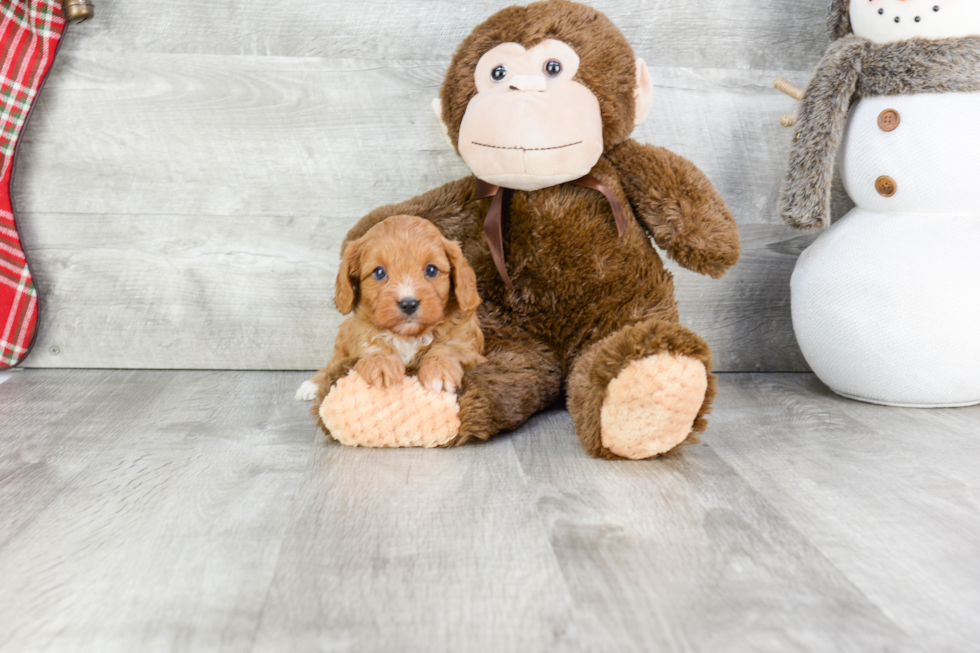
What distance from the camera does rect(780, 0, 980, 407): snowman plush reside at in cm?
115

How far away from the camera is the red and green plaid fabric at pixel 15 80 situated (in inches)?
51.6

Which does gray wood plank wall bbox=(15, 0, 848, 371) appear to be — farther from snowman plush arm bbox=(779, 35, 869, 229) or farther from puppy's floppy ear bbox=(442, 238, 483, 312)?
puppy's floppy ear bbox=(442, 238, 483, 312)

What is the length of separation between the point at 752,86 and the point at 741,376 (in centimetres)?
52

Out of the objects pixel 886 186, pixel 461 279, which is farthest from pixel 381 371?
pixel 886 186

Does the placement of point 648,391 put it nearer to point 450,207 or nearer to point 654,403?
point 654,403

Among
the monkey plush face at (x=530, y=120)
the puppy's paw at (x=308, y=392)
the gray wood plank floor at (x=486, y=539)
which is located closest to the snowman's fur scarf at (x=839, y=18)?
the monkey plush face at (x=530, y=120)

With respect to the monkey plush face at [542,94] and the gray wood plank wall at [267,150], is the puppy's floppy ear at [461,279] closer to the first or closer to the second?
the monkey plush face at [542,94]

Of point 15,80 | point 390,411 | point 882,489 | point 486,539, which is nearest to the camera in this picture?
point 486,539

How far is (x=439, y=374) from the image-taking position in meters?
1.01

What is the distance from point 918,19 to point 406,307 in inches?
33.7

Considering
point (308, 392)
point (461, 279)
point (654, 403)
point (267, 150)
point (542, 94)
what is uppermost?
point (542, 94)

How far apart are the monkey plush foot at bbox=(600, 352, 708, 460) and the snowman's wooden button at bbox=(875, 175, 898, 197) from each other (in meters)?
0.51

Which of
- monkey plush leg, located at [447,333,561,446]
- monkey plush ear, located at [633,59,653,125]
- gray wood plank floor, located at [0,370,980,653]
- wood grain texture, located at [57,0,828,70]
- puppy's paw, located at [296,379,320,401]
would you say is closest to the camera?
gray wood plank floor, located at [0,370,980,653]

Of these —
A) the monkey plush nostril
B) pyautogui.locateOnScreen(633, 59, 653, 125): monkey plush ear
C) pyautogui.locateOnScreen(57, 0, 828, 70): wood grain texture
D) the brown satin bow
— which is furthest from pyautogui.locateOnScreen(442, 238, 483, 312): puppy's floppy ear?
pyautogui.locateOnScreen(57, 0, 828, 70): wood grain texture
